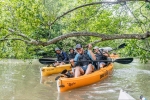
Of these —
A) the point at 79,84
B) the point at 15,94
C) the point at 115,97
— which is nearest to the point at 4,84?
the point at 15,94

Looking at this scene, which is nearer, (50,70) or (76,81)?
(76,81)

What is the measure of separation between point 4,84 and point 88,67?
3.11 meters

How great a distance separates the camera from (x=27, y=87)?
8.27 meters

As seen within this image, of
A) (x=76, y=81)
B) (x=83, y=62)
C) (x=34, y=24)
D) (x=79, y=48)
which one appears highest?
(x=34, y=24)

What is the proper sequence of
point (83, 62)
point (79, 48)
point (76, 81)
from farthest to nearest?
1. point (83, 62)
2. point (79, 48)
3. point (76, 81)

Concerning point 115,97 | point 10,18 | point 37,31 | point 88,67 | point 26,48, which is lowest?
point 115,97

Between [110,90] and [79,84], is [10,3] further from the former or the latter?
[110,90]

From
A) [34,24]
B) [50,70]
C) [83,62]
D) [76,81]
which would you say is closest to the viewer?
[34,24]

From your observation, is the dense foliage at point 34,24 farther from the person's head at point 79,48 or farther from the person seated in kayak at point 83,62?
the person seated in kayak at point 83,62

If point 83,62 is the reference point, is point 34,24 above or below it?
above

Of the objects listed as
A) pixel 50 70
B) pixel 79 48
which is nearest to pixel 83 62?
pixel 79 48

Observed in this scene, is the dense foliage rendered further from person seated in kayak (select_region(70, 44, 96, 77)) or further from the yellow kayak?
the yellow kayak

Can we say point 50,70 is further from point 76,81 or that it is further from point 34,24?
point 34,24

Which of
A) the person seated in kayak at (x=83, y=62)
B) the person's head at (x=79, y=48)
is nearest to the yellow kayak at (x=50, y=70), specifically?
the person seated in kayak at (x=83, y=62)
